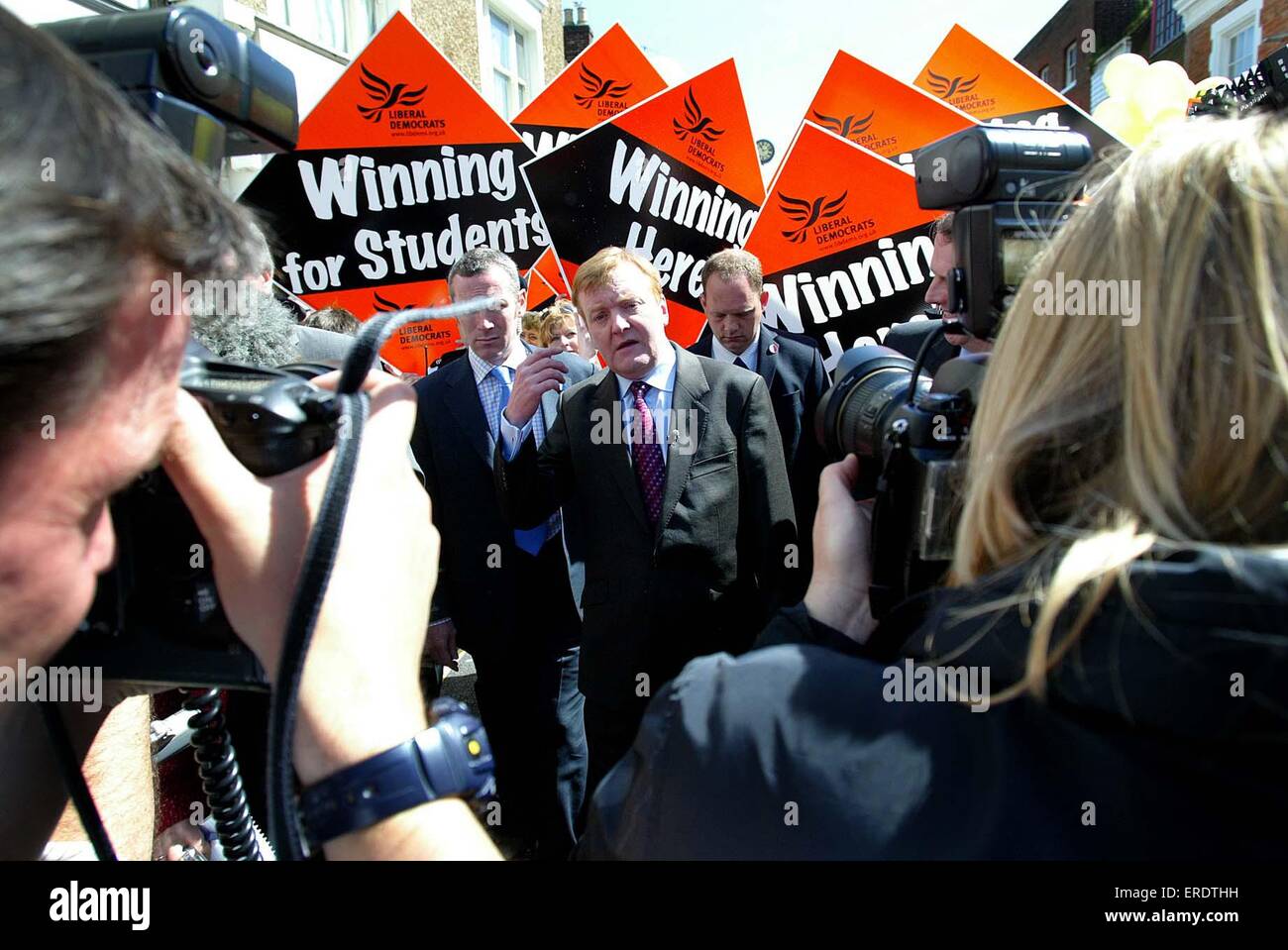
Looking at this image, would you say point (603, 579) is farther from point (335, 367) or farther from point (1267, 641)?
point (1267, 641)

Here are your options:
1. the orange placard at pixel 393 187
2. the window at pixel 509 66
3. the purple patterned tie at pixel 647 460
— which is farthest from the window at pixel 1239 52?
the purple patterned tie at pixel 647 460

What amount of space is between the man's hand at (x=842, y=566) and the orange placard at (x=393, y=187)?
2.98 metres

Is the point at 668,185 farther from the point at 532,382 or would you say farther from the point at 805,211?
the point at 532,382

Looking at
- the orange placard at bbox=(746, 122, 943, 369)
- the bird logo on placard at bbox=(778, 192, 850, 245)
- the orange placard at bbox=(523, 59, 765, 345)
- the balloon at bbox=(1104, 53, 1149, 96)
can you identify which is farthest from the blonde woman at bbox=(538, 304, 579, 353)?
the balloon at bbox=(1104, 53, 1149, 96)

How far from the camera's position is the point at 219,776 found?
3.51 ft

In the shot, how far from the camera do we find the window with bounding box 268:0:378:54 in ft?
29.7

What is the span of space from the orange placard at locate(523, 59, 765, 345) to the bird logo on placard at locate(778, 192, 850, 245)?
0.38 m

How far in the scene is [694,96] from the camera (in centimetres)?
434

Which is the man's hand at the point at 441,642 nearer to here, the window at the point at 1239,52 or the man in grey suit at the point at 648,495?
the man in grey suit at the point at 648,495

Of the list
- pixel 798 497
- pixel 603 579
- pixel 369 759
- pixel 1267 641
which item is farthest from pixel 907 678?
pixel 798 497

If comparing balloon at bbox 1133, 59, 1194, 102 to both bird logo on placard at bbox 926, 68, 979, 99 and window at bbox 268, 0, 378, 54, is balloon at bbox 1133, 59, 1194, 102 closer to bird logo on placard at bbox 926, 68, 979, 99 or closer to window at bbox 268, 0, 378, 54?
bird logo on placard at bbox 926, 68, 979, 99

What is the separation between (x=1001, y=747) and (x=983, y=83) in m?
5.99

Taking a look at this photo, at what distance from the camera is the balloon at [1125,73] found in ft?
13.3

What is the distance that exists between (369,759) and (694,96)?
423cm
